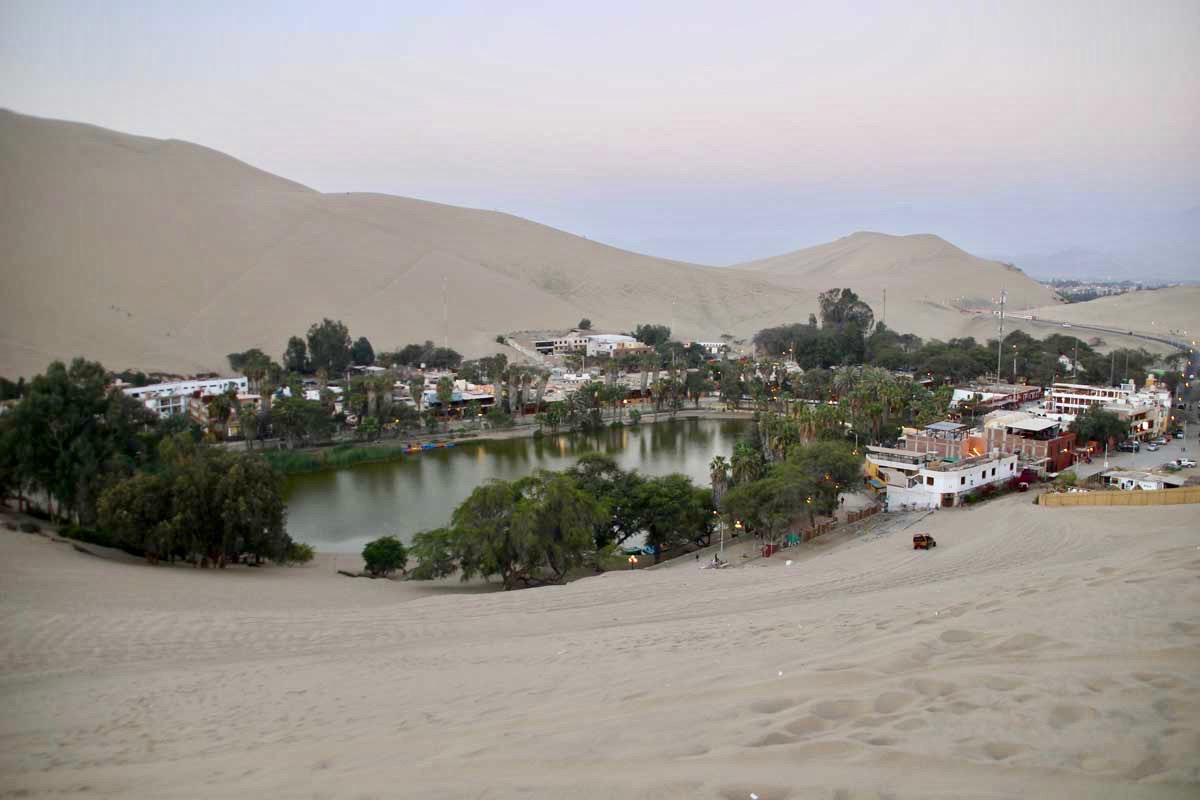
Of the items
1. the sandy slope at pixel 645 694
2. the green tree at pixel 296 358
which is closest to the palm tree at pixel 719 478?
the sandy slope at pixel 645 694

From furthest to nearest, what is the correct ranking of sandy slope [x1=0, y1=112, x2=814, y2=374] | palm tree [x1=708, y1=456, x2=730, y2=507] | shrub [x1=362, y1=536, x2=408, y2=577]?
sandy slope [x1=0, y1=112, x2=814, y2=374] < palm tree [x1=708, y1=456, x2=730, y2=507] < shrub [x1=362, y1=536, x2=408, y2=577]

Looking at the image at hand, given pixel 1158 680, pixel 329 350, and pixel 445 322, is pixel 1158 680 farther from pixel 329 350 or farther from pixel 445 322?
pixel 445 322

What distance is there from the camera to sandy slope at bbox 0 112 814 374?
68.1 m

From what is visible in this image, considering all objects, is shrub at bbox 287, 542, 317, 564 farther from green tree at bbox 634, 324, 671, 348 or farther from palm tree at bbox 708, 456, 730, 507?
green tree at bbox 634, 324, 671, 348

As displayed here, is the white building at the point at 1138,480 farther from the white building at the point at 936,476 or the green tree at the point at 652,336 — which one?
the green tree at the point at 652,336

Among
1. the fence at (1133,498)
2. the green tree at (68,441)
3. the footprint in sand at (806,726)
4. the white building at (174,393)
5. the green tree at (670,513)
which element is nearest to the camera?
the footprint in sand at (806,726)

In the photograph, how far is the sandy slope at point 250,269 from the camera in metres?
68.1

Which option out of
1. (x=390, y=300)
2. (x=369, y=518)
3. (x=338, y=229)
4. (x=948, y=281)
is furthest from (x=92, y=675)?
(x=948, y=281)

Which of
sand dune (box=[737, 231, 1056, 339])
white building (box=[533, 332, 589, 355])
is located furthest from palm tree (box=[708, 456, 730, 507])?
sand dune (box=[737, 231, 1056, 339])

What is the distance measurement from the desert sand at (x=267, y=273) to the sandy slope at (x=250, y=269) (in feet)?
0.76

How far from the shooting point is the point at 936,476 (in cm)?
2281

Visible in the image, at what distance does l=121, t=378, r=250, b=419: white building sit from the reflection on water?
13.1 m

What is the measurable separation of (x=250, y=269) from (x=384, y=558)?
76954mm

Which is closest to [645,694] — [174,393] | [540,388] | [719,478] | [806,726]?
[806,726]
